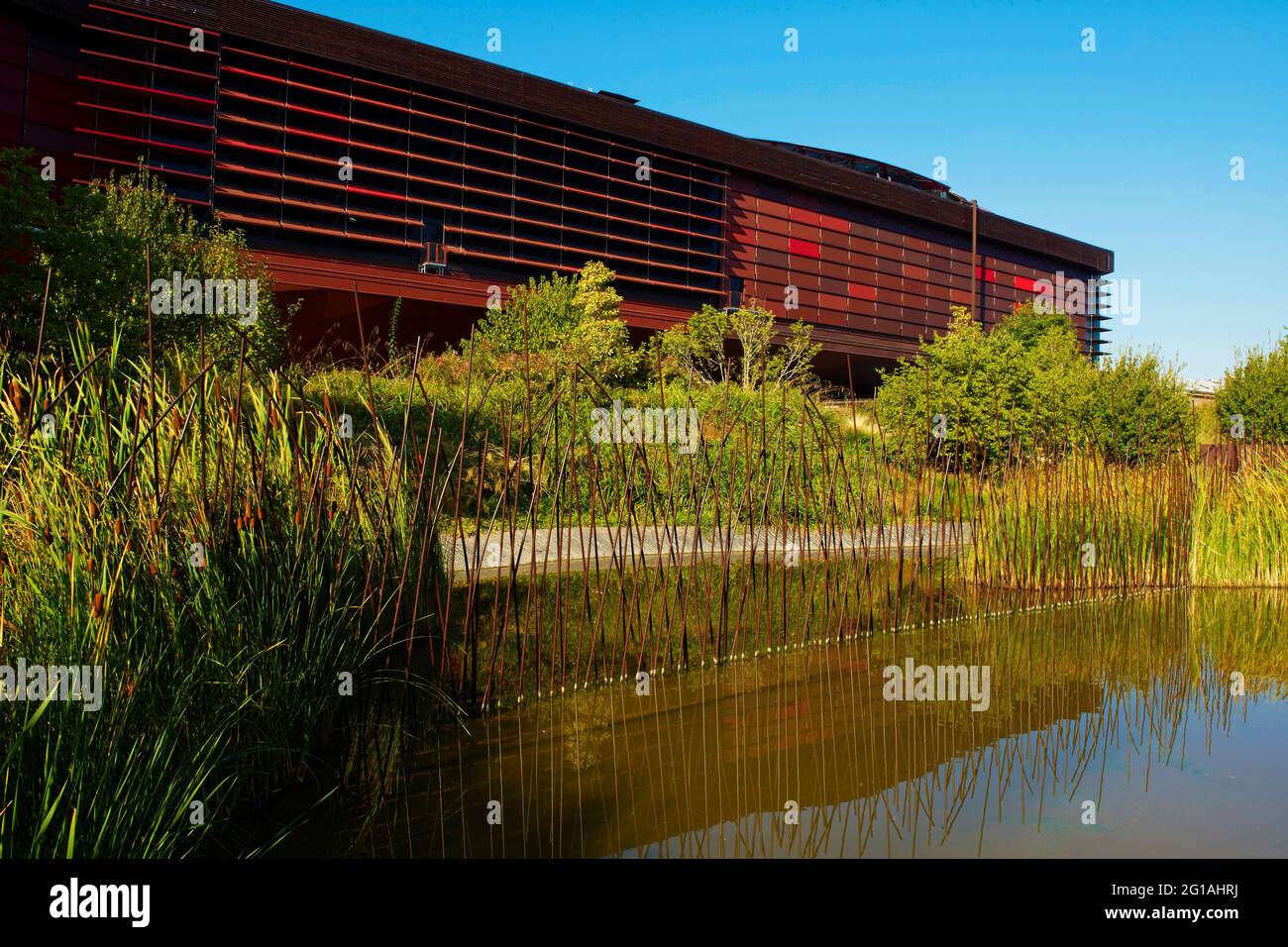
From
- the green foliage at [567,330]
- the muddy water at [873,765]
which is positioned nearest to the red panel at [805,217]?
the green foliage at [567,330]

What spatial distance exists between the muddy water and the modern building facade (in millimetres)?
10287

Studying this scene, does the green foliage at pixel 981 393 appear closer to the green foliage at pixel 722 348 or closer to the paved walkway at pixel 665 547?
the green foliage at pixel 722 348

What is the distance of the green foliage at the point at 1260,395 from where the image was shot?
12.3 meters

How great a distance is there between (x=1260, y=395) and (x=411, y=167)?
42.6 ft

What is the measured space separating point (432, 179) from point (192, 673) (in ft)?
45.4

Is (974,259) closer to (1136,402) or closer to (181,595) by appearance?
(1136,402)

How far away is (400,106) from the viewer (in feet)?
48.1

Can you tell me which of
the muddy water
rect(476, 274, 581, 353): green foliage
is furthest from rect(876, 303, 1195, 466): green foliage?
the muddy water

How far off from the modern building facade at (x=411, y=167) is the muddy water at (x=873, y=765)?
10.3 m

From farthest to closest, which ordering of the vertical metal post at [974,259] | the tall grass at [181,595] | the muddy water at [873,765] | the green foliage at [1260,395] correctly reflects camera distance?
the vertical metal post at [974,259] < the green foliage at [1260,395] < the muddy water at [873,765] < the tall grass at [181,595]

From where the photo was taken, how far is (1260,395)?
41.3 ft

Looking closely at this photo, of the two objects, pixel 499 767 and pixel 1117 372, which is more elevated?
pixel 1117 372
